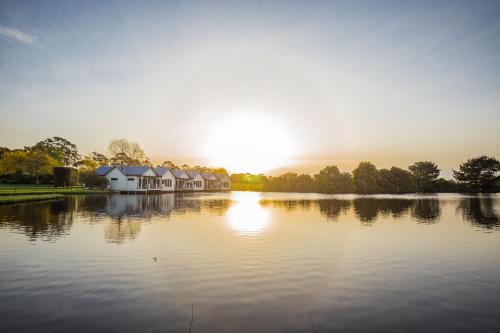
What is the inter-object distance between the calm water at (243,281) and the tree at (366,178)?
9383cm

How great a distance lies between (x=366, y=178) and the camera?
372 feet

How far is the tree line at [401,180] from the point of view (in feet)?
368

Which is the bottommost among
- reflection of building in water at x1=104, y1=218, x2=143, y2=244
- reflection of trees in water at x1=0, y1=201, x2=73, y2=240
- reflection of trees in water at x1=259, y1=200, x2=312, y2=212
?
reflection of trees in water at x1=259, y1=200, x2=312, y2=212

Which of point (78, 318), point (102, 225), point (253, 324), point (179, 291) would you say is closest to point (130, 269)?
point (179, 291)

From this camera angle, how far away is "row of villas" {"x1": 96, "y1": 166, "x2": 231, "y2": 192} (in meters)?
78.1

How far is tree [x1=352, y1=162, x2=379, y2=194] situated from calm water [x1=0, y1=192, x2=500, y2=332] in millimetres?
93828

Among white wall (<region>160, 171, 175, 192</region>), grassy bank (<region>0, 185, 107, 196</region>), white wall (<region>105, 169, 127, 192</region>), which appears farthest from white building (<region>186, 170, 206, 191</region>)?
grassy bank (<region>0, 185, 107, 196</region>)

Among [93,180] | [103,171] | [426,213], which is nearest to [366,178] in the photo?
[426,213]

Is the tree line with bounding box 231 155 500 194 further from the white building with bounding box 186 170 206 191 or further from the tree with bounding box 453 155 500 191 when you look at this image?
the white building with bounding box 186 170 206 191

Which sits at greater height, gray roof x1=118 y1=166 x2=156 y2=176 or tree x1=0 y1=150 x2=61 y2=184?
tree x1=0 y1=150 x2=61 y2=184

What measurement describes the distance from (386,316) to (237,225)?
18.7m

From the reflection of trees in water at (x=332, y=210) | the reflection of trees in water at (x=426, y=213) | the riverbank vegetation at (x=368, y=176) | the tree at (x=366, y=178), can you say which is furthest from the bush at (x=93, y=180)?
the tree at (x=366, y=178)

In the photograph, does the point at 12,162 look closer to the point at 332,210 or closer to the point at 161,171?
the point at 161,171

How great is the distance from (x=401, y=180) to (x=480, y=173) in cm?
2581
